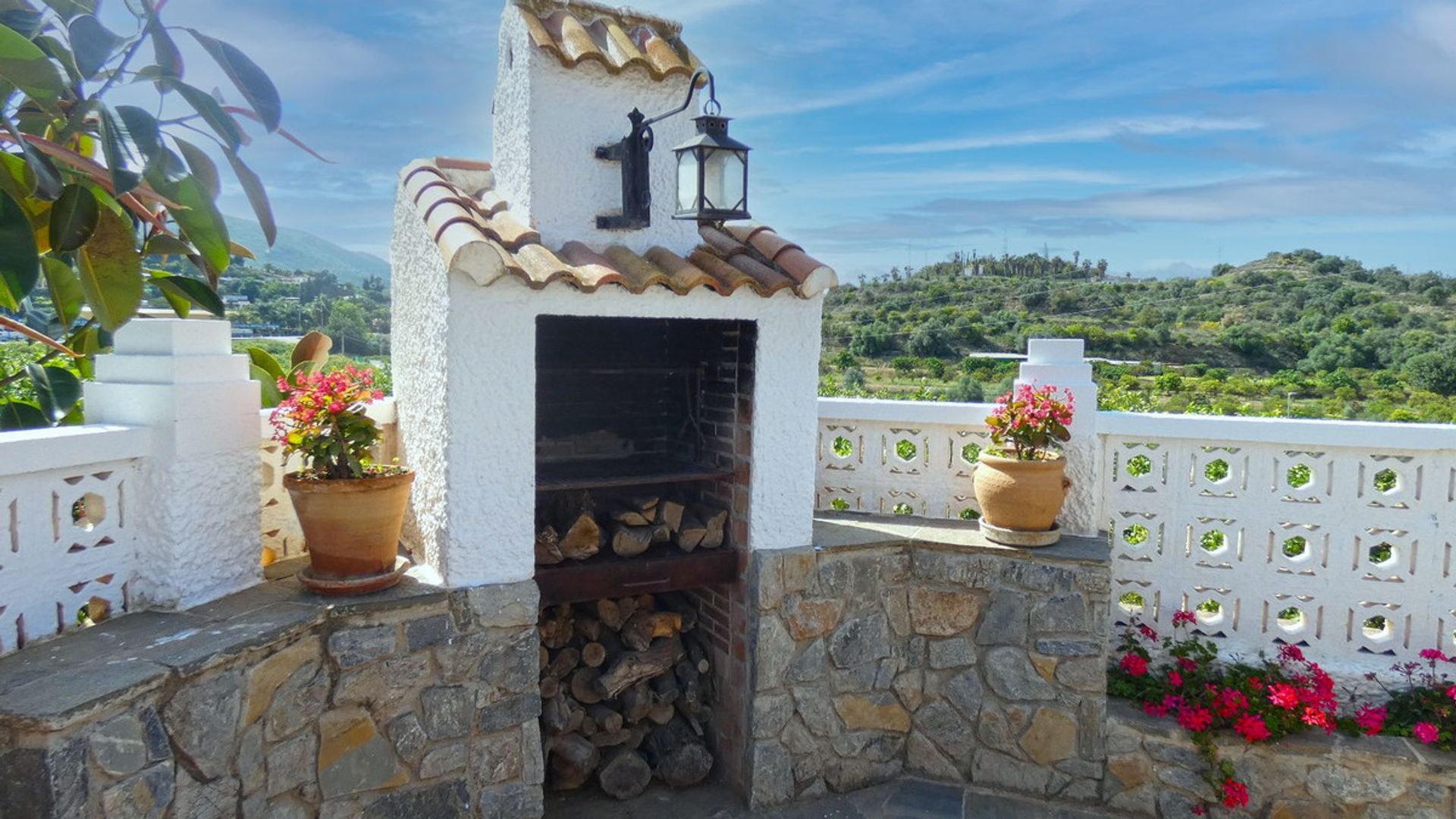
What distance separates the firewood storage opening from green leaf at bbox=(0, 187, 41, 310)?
2.19 metres

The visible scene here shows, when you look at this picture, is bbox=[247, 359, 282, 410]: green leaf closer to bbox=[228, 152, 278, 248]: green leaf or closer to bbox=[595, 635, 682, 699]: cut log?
bbox=[228, 152, 278, 248]: green leaf

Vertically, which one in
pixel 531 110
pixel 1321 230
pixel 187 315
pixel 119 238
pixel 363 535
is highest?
pixel 1321 230

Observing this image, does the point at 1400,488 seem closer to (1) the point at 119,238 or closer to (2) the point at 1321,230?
(1) the point at 119,238

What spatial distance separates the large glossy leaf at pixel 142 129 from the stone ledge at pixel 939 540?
11.3 ft

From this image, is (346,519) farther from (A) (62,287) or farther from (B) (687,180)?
(B) (687,180)

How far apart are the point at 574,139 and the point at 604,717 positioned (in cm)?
308

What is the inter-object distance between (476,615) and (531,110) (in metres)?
2.34

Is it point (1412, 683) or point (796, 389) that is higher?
point (796, 389)

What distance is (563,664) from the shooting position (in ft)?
16.1

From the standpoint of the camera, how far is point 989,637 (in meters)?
4.89

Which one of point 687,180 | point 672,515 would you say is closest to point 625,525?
point 672,515

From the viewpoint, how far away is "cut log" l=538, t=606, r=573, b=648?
16.1ft

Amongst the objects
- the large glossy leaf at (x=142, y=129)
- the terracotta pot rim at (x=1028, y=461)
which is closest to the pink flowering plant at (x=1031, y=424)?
the terracotta pot rim at (x=1028, y=461)

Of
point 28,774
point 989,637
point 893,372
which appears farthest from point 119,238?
point 893,372
